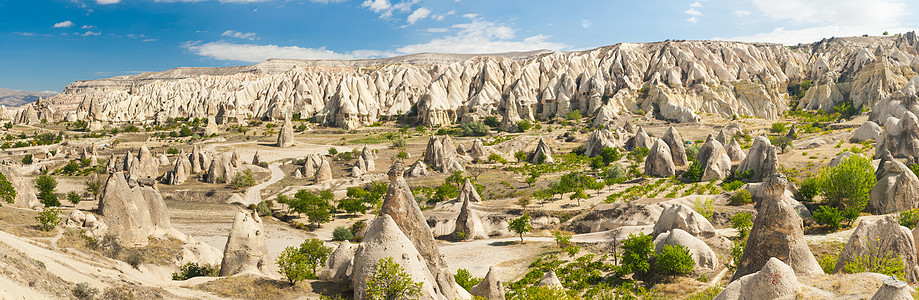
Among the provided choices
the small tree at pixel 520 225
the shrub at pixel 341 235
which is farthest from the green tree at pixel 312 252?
the small tree at pixel 520 225

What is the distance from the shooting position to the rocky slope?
9994 cm

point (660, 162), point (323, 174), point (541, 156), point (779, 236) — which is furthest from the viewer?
point (541, 156)

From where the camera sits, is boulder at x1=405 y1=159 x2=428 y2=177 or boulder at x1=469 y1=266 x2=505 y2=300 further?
boulder at x1=405 y1=159 x2=428 y2=177

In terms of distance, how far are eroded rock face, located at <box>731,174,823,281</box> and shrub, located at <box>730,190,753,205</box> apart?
20.9 metres

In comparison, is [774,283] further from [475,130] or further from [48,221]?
[475,130]

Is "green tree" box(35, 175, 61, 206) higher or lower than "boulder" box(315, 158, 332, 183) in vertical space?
higher

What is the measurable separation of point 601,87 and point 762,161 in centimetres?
7035

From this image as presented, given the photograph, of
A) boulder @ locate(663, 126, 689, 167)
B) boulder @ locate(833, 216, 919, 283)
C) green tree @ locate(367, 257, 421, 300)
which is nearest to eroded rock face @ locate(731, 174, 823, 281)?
boulder @ locate(833, 216, 919, 283)

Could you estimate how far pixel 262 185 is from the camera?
5328cm

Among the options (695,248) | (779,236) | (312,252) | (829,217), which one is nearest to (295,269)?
(312,252)

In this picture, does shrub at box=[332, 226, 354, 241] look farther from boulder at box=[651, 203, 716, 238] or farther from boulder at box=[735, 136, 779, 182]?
boulder at box=[735, 136, 779, 182]

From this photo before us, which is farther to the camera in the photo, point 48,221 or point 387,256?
point 48,221

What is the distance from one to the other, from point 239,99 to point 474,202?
413 ft

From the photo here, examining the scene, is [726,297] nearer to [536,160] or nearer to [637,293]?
[637,293]
